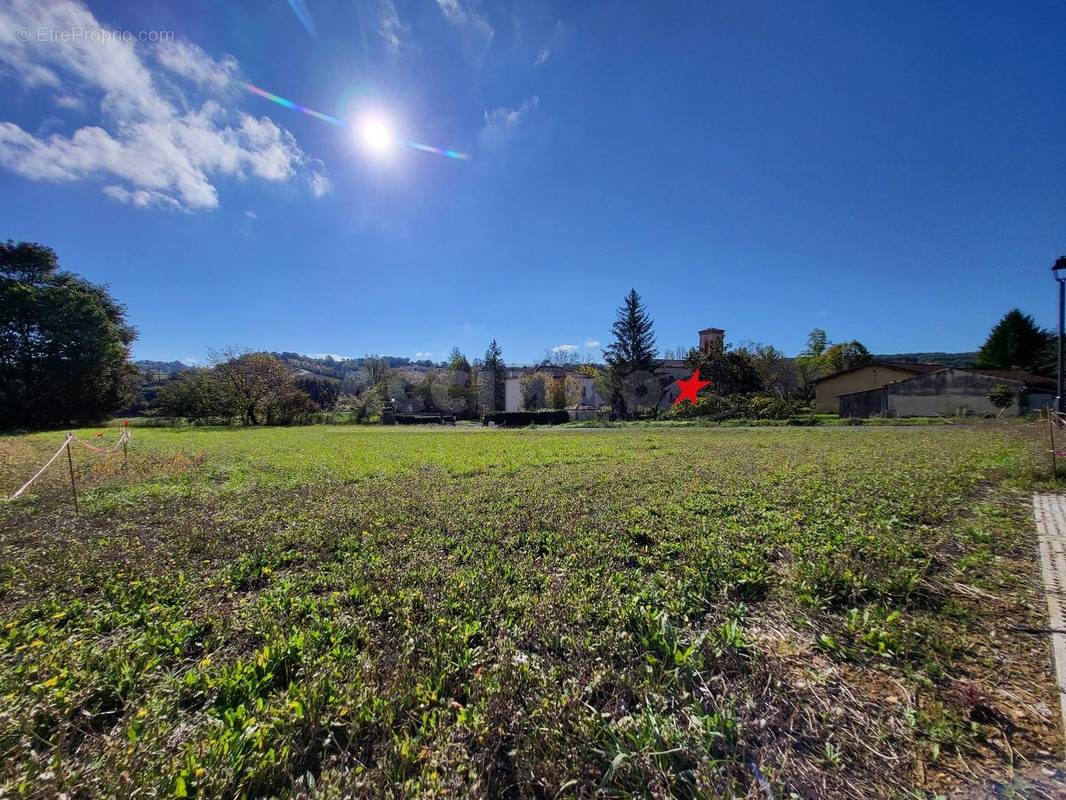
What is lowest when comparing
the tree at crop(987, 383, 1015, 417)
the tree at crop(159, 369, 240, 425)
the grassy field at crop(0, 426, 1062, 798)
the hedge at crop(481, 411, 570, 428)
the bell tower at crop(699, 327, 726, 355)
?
the grassy field at crop(0, 426, 1062, 798)

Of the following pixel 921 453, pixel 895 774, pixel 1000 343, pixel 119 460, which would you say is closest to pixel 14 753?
pixel 895 774

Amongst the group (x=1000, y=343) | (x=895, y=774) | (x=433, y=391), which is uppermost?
(x=1000, y=343)

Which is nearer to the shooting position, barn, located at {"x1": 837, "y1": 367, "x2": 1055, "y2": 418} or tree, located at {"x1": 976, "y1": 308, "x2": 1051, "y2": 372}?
barn, located at {"x1": 837, "y1": 367, "x2": 1055, "y2": 418}

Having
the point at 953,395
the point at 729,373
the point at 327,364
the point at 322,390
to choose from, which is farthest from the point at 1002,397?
the point at 327,364

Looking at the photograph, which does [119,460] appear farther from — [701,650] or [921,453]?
[921,453]

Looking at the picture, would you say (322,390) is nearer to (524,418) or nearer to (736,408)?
(524,418)

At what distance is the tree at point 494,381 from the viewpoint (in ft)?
149

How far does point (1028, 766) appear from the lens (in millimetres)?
1463

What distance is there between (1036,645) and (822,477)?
4.94 meters

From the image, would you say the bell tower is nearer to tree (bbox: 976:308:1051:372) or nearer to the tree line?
the tree line

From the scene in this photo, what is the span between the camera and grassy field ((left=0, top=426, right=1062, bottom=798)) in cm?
148

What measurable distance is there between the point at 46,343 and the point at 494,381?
33.8 meters

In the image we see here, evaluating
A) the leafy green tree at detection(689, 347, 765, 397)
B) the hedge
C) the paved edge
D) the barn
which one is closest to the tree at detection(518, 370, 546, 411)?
the hedge

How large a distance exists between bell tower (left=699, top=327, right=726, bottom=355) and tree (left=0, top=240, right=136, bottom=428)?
45053mm
